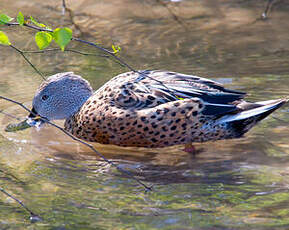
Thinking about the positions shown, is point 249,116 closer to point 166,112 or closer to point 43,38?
point 166,112

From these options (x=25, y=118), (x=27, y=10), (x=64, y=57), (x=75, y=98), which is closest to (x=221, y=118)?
(x=75, y=98)

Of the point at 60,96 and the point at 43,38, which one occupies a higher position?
the point at 43,38

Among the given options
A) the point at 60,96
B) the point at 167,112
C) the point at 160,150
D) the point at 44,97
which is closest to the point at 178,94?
the point at 167,112

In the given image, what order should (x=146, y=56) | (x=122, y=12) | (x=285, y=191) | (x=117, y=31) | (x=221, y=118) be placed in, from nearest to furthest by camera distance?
(x=285, y=191)
(x=221, y=118)
(x=146, y=56)
(x=117, y=31)
(x=122, y=12)

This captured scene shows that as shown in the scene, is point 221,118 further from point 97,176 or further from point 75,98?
point 75,98

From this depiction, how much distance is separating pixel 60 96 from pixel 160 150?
1.54m

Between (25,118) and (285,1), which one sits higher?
(285,1)

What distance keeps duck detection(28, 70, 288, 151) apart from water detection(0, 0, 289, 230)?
185 millimetres

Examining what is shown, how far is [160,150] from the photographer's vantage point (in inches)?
233

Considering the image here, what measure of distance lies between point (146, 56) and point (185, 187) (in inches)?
147

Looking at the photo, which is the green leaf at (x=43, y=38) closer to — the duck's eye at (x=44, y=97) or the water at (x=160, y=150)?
the water at (x=160, y=150)

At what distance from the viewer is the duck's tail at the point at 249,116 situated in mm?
5520

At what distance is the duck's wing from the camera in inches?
221

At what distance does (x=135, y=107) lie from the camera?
572 centimetres
